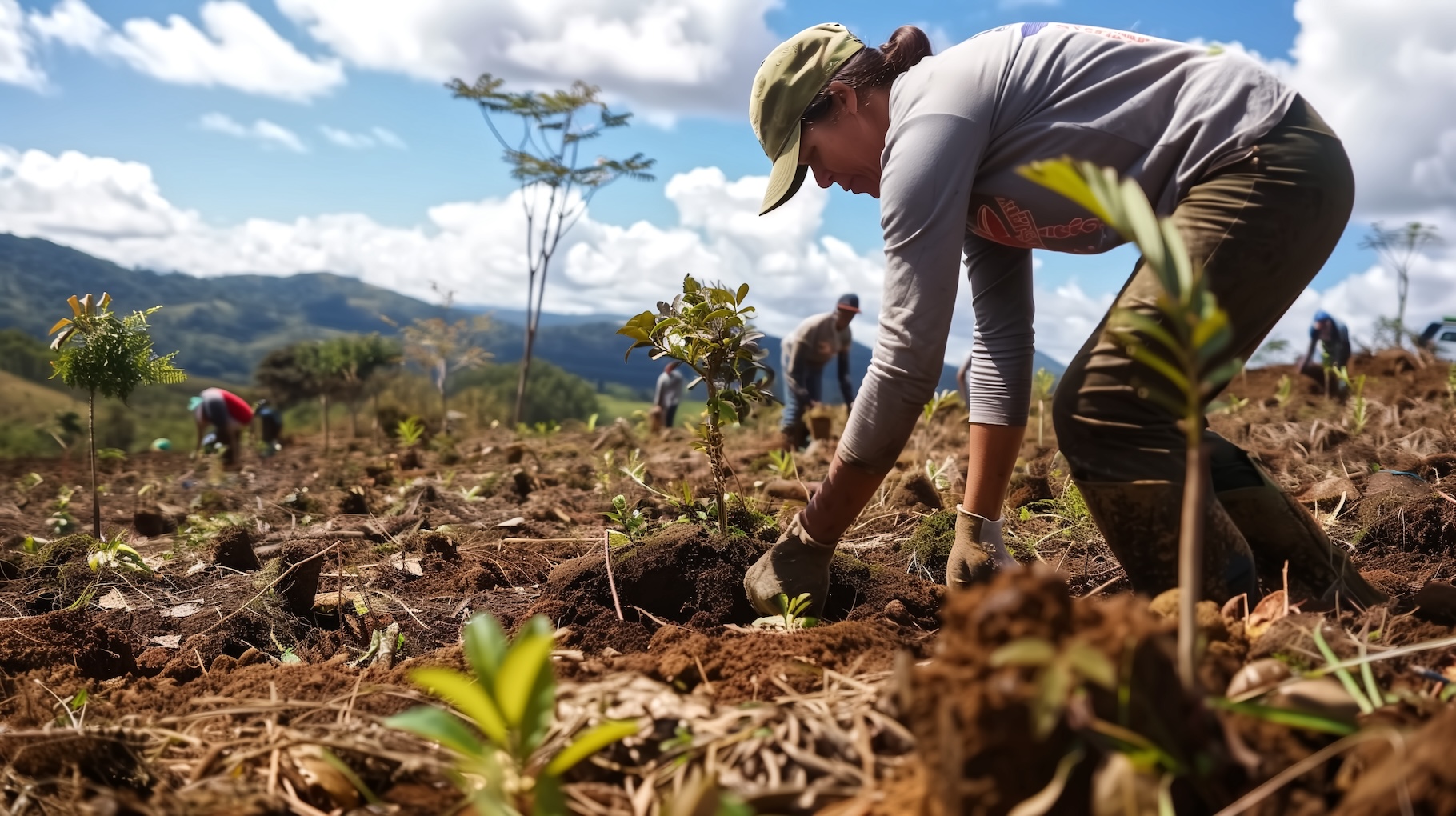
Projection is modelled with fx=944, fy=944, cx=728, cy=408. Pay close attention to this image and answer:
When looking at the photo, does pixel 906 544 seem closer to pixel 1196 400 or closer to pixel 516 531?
pixel 516 531

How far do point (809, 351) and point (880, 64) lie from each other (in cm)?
737

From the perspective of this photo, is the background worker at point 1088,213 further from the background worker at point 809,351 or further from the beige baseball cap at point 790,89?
the background worker at point 809,351

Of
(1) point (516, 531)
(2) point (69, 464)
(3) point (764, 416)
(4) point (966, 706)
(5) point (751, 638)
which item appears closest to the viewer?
(4) point (966, 706)

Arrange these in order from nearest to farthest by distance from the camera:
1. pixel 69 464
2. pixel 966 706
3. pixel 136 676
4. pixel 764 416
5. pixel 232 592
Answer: pixel 966 706, pixel 136 676, pixel 232 592, pixel 69 464, pixel 764 416

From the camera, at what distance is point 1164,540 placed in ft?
5.88

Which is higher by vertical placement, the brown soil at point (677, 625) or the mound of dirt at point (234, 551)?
the brown soil at point (677, 625)

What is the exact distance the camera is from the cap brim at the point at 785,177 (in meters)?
2.34

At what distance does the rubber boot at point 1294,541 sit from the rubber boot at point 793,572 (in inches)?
35.5

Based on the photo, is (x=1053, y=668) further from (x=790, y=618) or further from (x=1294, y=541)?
(x=1294, y=541)

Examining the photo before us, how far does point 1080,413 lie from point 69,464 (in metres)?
11.0

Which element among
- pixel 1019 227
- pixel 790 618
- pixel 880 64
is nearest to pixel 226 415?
pixel 790 618

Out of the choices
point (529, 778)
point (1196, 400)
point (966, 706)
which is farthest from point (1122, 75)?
point (529, 778)

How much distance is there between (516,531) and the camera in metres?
4.28

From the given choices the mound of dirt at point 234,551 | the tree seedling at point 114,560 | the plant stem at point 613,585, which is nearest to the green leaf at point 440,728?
the plant stem at point 613,585
